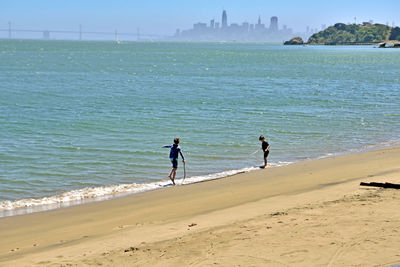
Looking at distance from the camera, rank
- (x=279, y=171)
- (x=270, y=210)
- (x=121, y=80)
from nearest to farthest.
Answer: (x=270, y=210)
(x=279, y=171)
(x=121, y=80)

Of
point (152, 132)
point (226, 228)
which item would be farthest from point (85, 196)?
point (152, 132)

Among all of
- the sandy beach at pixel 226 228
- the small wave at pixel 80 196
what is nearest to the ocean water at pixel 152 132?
the small wave at pixel 80 196

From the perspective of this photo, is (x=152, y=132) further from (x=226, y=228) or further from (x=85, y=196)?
(x=226, y=228)

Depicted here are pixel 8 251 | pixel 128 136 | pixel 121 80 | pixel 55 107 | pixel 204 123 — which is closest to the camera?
pixel 8 251

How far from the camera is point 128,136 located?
977 inches

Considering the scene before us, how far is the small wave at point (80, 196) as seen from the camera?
13.6 metres

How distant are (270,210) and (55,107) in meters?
26.8

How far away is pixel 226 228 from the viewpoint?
33.3 ft

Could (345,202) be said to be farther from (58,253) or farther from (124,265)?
(58,253)

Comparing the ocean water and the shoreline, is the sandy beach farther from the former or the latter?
the ocean water

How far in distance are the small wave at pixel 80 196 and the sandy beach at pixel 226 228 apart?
717mm

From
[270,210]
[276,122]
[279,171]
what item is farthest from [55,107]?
[270,210]

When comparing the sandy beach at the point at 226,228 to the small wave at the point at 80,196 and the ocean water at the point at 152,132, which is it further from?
the ocean water at the point at 152,132

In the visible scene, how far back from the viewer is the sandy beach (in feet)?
28.1
